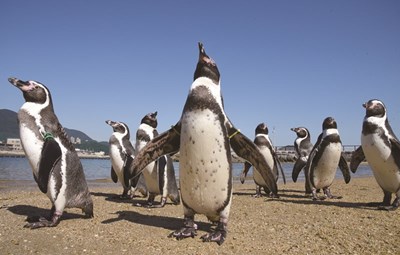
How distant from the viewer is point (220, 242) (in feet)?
14.1

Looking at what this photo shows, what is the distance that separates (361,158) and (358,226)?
3.92 meters

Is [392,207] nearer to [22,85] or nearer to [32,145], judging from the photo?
[32,145]

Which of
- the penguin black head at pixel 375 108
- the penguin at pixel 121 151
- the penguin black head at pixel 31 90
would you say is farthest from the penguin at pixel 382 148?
the penguin black head at pixel 31 90

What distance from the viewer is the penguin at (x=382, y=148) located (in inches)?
273

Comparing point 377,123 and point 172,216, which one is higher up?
point 377,123

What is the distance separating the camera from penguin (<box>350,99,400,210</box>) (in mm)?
6938

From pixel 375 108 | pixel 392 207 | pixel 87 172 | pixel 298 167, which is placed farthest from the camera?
pixel 87 172

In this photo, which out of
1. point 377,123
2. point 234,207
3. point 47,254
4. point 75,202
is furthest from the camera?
point 234,207

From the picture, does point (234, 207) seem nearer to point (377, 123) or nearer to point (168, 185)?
point (168, 185)

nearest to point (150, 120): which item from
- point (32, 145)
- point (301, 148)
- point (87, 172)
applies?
point (32, 145)

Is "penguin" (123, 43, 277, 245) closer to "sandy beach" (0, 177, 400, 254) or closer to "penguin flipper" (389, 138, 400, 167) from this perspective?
"sandy beach" (0, 177, 400, 254)

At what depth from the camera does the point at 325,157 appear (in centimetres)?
898

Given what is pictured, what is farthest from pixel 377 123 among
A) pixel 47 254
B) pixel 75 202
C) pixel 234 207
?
pixel 47 254

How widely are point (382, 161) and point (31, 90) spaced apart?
655cm
